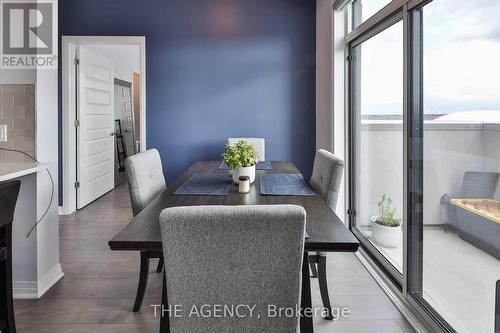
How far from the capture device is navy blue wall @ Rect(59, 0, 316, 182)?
4293mm

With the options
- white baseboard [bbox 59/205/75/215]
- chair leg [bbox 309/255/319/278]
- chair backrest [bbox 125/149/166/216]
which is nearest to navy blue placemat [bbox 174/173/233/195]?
chair backrest [bbox 125/149/166/216]

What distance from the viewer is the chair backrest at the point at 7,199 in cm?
157

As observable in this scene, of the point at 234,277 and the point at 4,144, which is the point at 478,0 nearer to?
the point at 234,277

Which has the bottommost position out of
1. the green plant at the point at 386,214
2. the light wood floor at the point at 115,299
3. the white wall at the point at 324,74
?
the light wood floor at the point at 115,299

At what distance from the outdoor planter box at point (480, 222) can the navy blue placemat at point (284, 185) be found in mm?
716

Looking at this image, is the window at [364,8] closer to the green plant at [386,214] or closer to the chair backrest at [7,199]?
the green plant at [386,214]

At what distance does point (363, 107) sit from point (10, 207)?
2917 millimetres

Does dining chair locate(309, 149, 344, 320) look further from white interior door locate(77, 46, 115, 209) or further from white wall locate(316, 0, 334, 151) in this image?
white interior door locate(77, 46, 115, 209)

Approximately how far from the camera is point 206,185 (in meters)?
2.24

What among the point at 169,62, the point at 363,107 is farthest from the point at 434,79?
the point at 169,62

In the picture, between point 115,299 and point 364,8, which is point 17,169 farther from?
point 364,8

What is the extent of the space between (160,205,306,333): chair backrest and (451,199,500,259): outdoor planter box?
0.90m

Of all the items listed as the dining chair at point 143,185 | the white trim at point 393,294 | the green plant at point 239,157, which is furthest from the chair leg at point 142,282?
the white trim at point 393,294

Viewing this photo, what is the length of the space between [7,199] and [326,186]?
1577 millimetres
